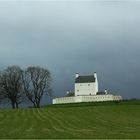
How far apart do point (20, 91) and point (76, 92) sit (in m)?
41.1

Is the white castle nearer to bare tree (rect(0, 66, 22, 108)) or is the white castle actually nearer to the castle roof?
the castle roof

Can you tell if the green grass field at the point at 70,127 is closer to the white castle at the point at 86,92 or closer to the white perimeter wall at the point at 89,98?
the white perimeter wall at the point at 89,98

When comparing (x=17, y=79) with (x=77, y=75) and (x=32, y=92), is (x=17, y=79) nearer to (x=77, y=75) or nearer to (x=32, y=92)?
(x=32, y=92)

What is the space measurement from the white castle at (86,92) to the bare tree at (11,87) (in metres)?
32.5

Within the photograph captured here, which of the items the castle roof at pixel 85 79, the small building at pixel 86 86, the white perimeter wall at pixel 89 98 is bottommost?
the white perimeter wall at pixel 89 98

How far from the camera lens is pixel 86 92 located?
156 m

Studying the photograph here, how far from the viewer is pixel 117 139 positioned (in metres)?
24.6

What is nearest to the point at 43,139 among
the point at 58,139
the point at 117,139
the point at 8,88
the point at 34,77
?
the point at 58,139

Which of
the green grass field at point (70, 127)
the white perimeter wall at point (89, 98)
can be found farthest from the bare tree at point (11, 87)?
the green grass field at point (70, 127)

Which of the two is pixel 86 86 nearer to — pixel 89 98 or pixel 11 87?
pixel 89 98

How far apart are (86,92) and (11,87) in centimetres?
4435

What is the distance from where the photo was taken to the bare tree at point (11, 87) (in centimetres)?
11764

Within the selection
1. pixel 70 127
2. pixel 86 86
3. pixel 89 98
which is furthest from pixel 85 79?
pixel 70 127

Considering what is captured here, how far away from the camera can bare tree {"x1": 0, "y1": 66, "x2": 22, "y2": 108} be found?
11764 cm
